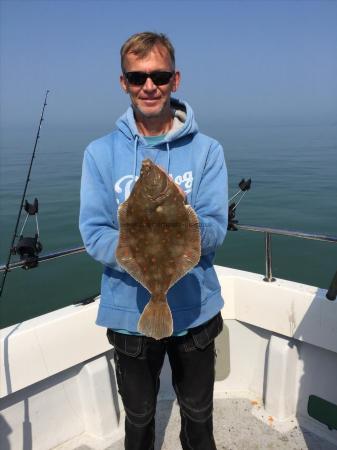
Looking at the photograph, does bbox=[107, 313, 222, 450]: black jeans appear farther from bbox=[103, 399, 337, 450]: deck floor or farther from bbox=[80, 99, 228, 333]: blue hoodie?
bbox=[103, 399, 337, 450]: deck floor

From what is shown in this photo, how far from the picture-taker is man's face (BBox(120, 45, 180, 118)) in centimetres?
232

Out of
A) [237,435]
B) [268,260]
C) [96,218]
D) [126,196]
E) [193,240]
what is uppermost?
[126,196]

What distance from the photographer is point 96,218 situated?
7.77 ft

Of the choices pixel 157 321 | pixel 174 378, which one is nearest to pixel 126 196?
pixel 157 321

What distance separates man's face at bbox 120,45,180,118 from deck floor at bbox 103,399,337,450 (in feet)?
9.85

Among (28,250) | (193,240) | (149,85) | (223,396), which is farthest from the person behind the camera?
(223,396)

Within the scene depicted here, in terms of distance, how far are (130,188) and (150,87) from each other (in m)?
→ 0.61

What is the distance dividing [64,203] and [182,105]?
44.6 feet

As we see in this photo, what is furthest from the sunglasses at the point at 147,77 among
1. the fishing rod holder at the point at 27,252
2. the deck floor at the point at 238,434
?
the deck floor at the point at 238,434

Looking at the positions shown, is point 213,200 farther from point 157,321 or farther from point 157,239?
point 157,321

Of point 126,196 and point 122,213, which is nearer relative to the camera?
point 122,213

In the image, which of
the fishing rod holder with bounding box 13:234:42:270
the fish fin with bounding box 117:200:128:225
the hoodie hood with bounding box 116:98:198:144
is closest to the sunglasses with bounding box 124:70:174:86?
the hoodie hood with bounding box 116:98:198:144

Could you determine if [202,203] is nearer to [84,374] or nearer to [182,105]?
[182,105]

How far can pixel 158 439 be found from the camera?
3.75 metres
